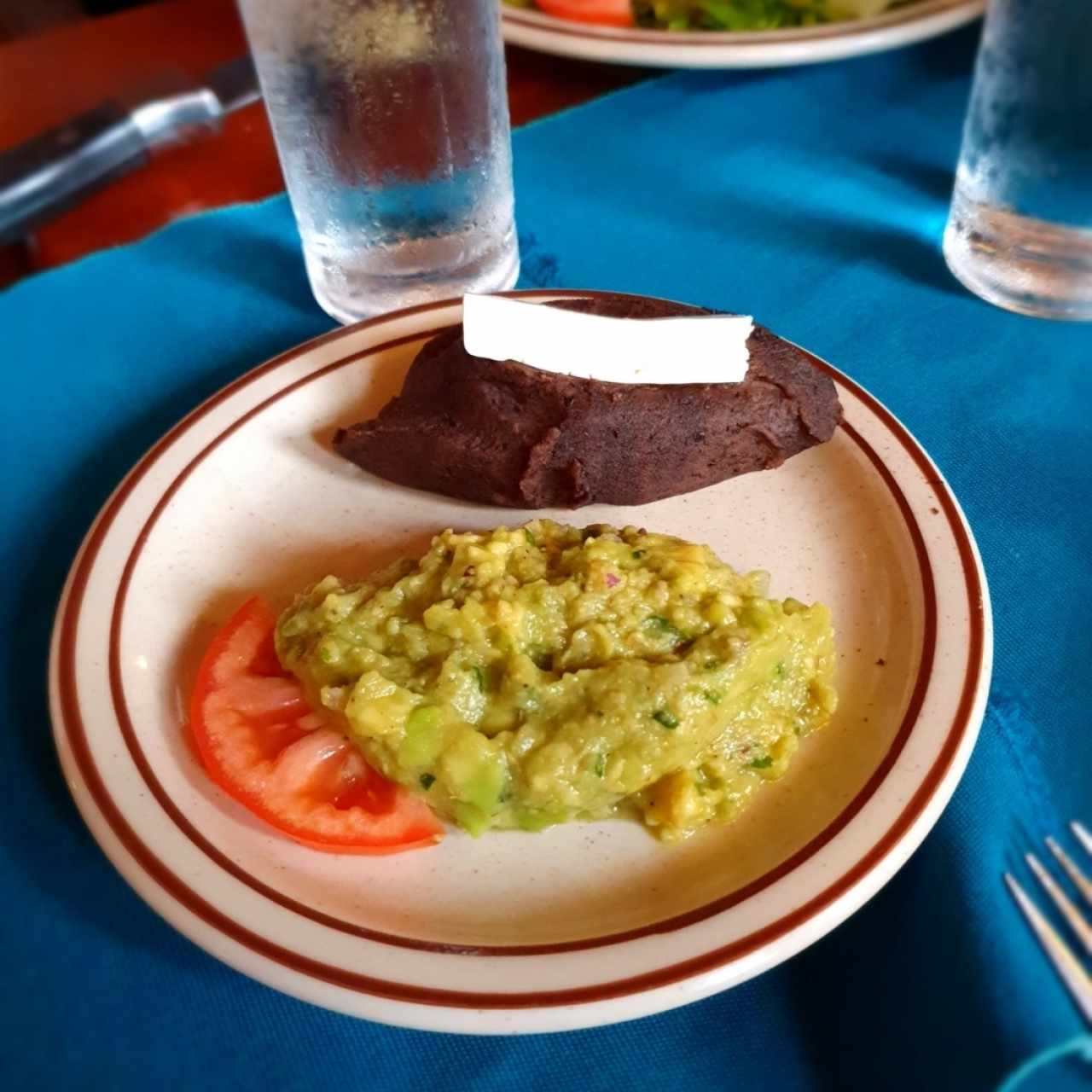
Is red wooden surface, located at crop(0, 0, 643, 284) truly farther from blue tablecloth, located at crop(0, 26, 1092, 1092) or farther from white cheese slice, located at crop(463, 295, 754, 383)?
white cheese slice, located at crop(463, 295, 754, 383)

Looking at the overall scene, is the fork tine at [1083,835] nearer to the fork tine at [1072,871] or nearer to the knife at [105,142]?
the fork tine at [1072,871]

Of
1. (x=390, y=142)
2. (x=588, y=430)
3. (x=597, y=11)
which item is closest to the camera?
(x=588, y=430)

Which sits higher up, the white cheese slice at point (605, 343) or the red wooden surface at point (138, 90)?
the white cheese slice at point (605, 343)

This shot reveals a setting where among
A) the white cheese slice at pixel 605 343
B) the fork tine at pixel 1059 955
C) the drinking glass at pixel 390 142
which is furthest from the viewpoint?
the drinking glass at pixel 390 142

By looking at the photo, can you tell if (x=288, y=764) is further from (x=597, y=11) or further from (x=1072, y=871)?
(x=597, y=11)

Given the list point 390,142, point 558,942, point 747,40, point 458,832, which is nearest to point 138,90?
point 390,142

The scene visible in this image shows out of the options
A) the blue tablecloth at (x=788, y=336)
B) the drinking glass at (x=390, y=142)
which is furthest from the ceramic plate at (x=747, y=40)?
the drinking glass at (x=390, y=142)
